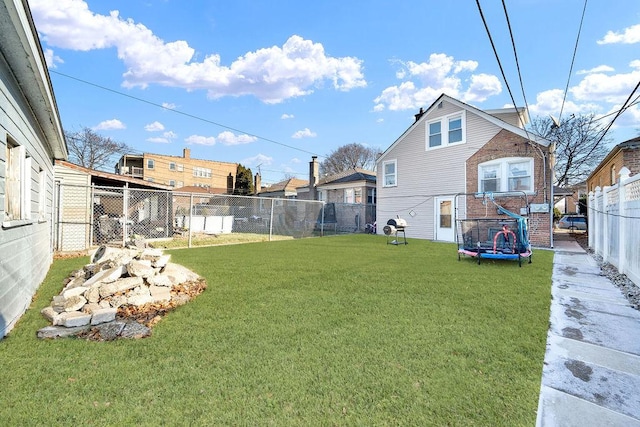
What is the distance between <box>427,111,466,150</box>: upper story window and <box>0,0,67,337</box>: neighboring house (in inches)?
522

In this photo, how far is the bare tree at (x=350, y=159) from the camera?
41.5 m

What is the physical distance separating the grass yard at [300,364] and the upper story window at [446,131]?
33.5 feet

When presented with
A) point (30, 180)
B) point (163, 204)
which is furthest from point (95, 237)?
point (30, 180)

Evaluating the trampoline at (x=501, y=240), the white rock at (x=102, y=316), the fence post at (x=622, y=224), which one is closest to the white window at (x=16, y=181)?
the white rock at (x=102, y=316)

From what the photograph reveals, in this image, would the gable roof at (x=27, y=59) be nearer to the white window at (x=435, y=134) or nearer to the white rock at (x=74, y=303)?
the white rock at (x=74, y=303)

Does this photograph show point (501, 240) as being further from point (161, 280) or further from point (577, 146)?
point (577, 146)

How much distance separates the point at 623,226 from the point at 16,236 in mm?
9725

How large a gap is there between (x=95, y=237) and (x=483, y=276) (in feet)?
38.7

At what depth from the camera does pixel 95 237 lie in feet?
34.8

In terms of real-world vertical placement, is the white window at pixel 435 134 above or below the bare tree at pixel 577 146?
below

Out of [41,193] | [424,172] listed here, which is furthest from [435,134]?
[41,193]

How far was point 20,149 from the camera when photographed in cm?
400

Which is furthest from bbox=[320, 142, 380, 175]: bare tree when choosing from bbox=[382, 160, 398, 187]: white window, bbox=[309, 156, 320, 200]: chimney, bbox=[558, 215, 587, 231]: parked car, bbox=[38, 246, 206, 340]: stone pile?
bbox=[38, 246, 206, 340]: stone pile

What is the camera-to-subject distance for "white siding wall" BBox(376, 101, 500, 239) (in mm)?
12930
